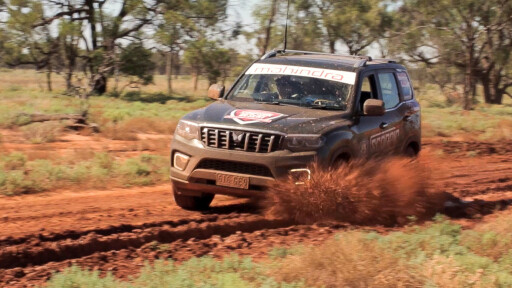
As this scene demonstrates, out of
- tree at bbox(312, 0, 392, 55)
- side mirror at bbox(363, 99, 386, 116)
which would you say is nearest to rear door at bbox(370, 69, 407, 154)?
side mirror at bbox(363, 99, 386, 116)

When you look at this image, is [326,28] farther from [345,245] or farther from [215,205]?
[345,245]

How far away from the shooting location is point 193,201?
27.2 ft

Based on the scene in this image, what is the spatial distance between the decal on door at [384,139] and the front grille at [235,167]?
72.7 inches

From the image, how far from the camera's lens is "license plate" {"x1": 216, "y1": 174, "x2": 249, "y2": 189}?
7.32m

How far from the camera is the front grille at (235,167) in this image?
23.9 feet

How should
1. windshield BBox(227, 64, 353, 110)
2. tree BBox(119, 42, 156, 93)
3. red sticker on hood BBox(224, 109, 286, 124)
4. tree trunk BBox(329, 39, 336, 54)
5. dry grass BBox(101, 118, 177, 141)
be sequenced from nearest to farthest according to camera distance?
red sticker on hood BBox(224, 109, 286, 124), windshield BBox(227, 64, 353, 110), dry grass BBox(101, 118, 177, 141), tree BBox(119, 42, 156, 93), tree trunk BBox(329, 39, 336, 54)

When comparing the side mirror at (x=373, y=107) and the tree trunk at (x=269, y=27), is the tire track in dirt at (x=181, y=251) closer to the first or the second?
the side mirror at (x=373, y=107)

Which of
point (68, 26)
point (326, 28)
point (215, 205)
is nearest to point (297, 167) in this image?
point (215, 205)

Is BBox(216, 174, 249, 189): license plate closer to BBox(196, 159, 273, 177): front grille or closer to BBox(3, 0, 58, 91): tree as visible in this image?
BBox(196, 159, 273, 177): front grille

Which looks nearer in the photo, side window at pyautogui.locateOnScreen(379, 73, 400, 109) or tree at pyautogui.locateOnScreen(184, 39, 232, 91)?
side window at pyautogui.locateOnScreen(379, 73, 400, 109)

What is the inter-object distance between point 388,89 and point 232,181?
10.4 feet

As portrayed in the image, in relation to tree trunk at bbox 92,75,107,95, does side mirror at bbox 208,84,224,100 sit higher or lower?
higher

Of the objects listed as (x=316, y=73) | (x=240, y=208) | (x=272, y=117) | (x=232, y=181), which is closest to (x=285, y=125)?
(x=272, y=117)

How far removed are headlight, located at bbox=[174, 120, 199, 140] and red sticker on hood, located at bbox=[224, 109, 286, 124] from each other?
1.25ft
